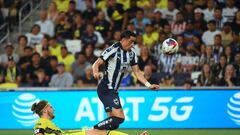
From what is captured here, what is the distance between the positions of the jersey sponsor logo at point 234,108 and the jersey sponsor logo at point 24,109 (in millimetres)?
4469

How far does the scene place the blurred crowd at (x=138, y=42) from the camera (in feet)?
57.3

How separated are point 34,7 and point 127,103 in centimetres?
726

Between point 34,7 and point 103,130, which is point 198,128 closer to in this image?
point 103,130

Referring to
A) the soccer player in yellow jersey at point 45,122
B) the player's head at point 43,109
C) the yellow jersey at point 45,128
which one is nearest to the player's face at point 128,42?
the soccer player in yellow jersey at point 45,122

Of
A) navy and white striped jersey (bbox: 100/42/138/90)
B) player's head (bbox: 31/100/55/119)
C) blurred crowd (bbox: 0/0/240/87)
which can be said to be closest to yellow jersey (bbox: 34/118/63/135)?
player's head (bbox: 31/100/55/119)

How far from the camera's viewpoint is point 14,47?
20.4 m

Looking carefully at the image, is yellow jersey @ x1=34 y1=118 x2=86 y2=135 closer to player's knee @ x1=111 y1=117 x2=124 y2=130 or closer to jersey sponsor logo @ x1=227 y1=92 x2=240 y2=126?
player's knee @ x1=111 y1=117 x2=124 y2=130

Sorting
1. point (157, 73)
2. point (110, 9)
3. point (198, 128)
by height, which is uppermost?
point (110, 9)

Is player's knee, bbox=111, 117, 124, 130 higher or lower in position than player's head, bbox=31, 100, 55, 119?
lower

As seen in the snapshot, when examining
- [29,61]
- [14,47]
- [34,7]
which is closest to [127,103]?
[29,61]

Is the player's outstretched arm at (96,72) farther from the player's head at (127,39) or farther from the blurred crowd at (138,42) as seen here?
the blurred crowd at (138,42)

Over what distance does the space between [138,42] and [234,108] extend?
388 centimetres

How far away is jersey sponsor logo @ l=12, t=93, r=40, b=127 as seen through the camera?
16453mm

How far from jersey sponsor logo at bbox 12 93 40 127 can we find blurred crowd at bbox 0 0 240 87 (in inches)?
49.1
